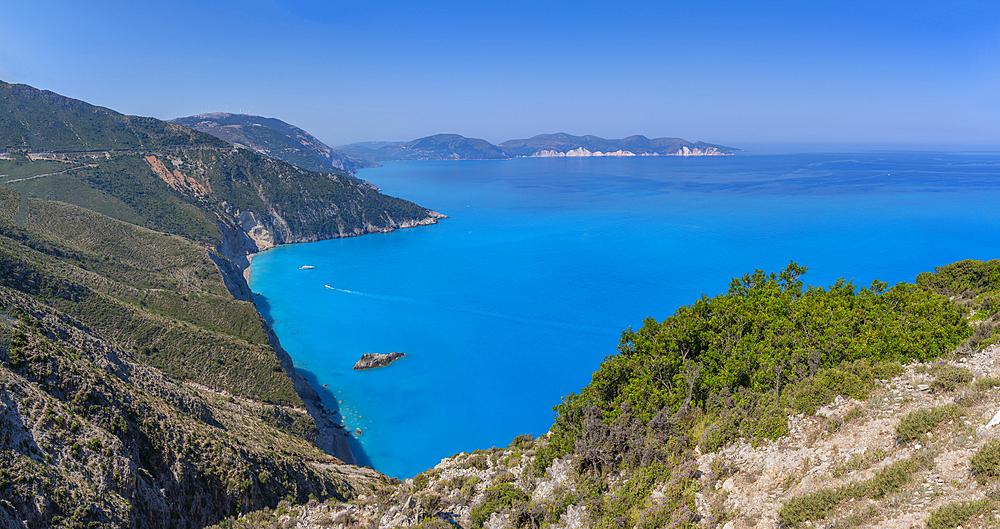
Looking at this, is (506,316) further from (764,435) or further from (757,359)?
(764,435)

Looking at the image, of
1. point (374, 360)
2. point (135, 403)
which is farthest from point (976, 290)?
point (374, 360)

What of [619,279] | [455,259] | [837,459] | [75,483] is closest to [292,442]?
[75,483]

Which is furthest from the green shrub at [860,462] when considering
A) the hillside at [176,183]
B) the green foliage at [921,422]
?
the hillside at [176,183]

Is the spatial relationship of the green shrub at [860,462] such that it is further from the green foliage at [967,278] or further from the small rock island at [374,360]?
the small rock island at [374,360]

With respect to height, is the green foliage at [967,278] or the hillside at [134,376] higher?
the green foliage at [967,278]

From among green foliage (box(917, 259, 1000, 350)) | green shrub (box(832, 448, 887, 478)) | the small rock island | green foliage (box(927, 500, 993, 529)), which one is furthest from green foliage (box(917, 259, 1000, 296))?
the small rock island

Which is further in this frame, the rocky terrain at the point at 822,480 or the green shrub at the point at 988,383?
the green shrub at the point at 988,383
